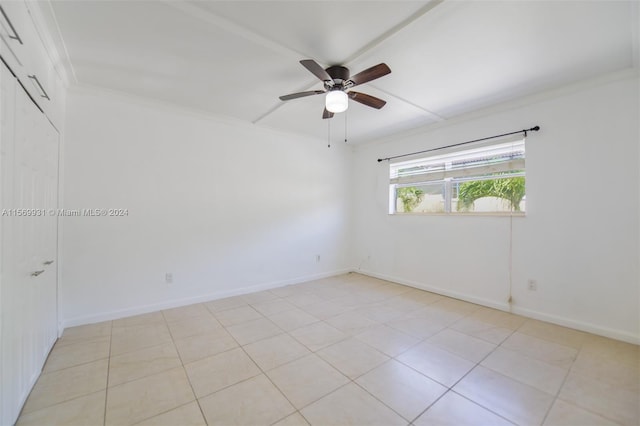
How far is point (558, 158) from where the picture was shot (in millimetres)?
2842

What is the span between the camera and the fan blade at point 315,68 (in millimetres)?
1865

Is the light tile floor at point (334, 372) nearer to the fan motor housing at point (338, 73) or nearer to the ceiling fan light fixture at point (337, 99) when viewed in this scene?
the ceiling fan light fixture at point (337, 99)

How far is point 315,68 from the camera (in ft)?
6.47

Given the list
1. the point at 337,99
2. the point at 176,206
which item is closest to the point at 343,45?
the point at 337,99

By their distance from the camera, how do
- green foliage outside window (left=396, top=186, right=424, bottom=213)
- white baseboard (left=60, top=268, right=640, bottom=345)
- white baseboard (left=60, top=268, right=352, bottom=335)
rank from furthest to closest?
green foliage outside window (left=396, top=186, right=424, bottom=213) → white baseboard (left=60, top=268, right=352, bottom=335) → white baseboard (left=60, top=268, right=640, bottom=345)

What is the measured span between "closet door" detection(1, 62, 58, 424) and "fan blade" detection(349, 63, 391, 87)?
210cm

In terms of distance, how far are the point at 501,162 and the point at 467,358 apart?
2387 mm

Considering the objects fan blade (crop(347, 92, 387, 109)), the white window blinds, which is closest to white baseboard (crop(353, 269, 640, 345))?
the white window blinds

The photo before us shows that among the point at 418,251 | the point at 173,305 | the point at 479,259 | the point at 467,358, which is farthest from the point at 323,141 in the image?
the point at 467,358

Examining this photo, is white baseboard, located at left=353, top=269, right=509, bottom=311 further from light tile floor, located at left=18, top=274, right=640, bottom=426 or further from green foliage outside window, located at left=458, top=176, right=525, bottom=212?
green foliage outside window, located at left=458, top=176, right=525, bottom=212

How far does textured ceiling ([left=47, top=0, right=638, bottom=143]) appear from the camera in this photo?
1.74 metres

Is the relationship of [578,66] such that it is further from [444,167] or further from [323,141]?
[323,141]

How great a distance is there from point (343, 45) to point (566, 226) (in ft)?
9.58

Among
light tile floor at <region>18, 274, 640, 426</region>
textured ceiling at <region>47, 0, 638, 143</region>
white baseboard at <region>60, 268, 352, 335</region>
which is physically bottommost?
light tile floor at <region>18, 274, 640, 426</region>
